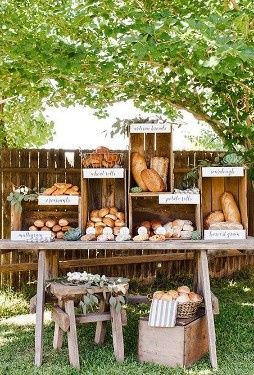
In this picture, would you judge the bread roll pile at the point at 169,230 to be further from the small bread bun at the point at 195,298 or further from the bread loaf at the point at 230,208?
the small bread bun at the point at 195,298

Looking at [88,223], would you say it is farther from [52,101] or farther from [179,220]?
[52,101]

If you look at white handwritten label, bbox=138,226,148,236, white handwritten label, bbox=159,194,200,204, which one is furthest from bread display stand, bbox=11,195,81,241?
white handwritten label, bbox=159,194,200,204

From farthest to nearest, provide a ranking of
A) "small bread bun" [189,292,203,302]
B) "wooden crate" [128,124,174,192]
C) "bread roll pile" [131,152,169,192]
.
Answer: "wooden crate" [128,124,174,192] → "bread roll pile" [131,152,169,192] → "small bread bun" [189,292,203,302]

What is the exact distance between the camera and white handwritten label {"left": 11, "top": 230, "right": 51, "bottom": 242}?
16.4 ft

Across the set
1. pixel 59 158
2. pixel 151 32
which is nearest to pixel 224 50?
pixel 151 32

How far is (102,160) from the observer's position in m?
5.09

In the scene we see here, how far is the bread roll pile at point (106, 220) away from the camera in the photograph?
16.6 feet

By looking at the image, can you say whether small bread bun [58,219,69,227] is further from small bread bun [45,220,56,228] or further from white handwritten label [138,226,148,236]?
white handwritten label [138,226,148,236]

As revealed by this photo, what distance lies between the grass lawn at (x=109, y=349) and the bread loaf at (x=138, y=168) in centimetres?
151

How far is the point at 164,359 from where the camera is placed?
15.2ft

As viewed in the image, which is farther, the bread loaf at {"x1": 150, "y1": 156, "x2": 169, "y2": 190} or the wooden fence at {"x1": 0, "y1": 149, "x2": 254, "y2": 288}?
the wooden fence at {"x1": 0, "y1": 149, "x2": 254, "y2": 288}

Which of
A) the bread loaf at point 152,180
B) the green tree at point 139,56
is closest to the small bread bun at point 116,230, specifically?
the bread loaf at point 152,180

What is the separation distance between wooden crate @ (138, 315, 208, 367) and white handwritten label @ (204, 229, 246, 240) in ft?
2.36

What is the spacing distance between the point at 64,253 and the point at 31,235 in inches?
116
